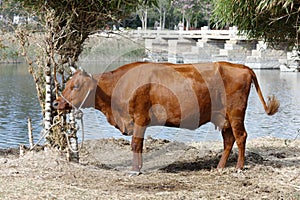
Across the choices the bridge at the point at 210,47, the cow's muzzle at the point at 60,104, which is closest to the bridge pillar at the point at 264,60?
the bridge at the point at 210,47

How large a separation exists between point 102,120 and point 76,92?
7745 millimetres

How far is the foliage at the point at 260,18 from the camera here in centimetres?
745

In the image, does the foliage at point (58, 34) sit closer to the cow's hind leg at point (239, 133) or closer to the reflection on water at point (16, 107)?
the cow's hind leg at point (239, 133)

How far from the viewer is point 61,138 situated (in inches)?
305

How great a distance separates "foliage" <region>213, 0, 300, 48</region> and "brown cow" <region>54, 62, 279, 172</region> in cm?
91

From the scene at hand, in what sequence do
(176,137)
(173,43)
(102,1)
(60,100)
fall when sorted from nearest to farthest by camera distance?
(60,100) < (102,1) < (176,137) < (173,43)

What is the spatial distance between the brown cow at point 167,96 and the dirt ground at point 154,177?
0.46 m

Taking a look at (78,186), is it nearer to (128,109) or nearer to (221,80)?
(128,109)

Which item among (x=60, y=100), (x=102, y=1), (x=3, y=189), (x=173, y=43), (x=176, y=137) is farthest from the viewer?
(x=173, y=43)

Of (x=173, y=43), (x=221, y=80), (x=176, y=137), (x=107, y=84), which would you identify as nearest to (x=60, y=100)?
(x=107, y=84)

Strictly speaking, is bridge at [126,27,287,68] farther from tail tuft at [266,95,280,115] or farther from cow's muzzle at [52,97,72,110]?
cow's muzzle at [52,97,72,110]

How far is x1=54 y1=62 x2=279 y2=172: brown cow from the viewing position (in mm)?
7152

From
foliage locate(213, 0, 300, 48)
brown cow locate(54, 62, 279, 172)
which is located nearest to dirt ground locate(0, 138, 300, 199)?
brown cow locate(54, 62, 279, 172)

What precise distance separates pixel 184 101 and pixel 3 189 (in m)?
2.63
